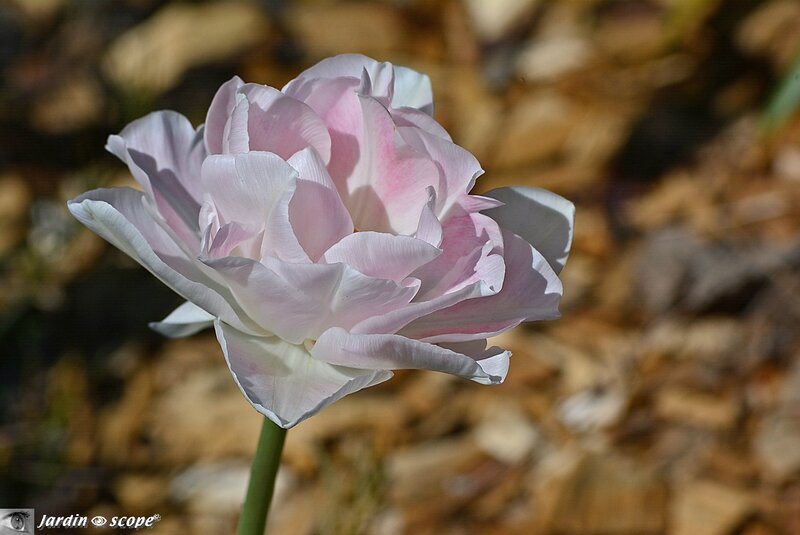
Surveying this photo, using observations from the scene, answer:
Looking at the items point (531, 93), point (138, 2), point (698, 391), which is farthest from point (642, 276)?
point (138, 2)

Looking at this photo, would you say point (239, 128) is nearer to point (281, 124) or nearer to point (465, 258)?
point (281, 124)

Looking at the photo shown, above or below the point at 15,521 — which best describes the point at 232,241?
above

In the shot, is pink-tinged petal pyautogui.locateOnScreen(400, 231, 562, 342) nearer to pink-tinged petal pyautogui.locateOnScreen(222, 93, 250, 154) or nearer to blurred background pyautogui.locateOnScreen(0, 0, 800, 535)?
pink-tinged petal pyautogui.locateOnScreen(222, 93, 250, 154)

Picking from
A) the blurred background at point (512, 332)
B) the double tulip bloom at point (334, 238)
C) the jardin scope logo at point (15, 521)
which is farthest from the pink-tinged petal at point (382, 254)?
the blurred background at point (512, 332)

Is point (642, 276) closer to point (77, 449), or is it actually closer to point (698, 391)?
point (698, 391)

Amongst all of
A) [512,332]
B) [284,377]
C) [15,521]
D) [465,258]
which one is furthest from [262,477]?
[512,332]

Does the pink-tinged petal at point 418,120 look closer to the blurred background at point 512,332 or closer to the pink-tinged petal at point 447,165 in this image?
the pink-tinged petal at point 447,165
